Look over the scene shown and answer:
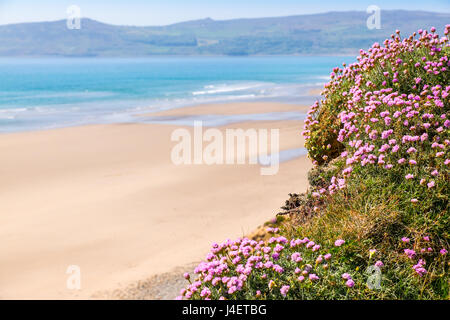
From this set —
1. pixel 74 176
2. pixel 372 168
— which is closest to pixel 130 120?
pixel 74 176

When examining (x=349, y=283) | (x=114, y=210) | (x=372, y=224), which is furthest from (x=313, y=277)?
(x=114, y=210)

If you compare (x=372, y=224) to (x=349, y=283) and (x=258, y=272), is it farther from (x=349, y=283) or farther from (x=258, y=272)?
(x=258, y=272)

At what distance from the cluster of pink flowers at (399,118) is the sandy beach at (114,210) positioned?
3.77m

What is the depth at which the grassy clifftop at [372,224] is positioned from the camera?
3.78m

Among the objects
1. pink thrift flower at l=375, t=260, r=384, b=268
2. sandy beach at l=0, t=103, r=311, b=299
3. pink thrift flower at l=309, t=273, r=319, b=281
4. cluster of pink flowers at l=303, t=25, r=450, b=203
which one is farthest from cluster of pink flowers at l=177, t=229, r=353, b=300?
sandy beach at l=0, t=103, r=311, b=299

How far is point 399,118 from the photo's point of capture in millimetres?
5305

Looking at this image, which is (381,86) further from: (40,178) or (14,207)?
(40,178)

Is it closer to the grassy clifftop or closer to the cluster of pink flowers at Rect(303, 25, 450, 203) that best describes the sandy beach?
the cluster of pink flowers at Rect(303, 25, 450, 203)

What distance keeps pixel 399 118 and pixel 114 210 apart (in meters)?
8.79

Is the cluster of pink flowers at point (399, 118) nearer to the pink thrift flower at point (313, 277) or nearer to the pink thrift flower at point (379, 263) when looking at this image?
the pink thrift flower at point (379, 263)

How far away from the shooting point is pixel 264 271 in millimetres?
3900

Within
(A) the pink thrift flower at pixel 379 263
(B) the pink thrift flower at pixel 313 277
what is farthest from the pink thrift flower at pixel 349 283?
(A) the pink thrift flower at pixel 379 263

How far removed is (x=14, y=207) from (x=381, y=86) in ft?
35.2

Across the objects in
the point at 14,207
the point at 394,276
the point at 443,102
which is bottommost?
the point at 14,207
